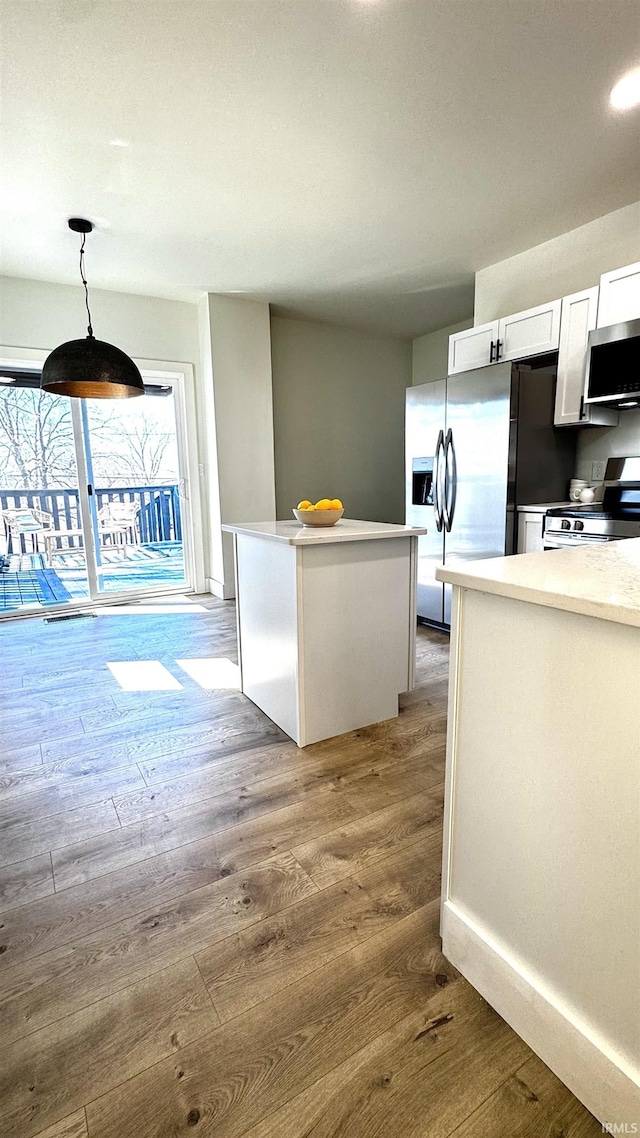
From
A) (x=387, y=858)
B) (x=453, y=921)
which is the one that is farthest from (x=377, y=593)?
(x=453, y=921)

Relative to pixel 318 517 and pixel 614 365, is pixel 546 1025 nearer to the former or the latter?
pixel 318 517

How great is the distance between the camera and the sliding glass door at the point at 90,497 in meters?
4.31

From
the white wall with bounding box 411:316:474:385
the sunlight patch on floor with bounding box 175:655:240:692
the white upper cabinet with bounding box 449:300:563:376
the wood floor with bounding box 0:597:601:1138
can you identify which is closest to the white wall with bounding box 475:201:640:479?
the white upper cabinet with bounding box 449:300:563:376

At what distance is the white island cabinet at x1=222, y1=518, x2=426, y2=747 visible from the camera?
214 centimetres

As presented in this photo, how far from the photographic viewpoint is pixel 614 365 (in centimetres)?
293

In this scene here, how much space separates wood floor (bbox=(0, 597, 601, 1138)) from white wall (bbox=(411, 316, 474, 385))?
15.7 feet

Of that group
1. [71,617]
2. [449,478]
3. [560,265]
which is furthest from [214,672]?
[560,265]

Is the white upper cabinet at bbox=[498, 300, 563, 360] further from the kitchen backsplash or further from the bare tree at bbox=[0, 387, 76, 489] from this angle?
the bare tree at bbox=[0, 387, 76, 489]

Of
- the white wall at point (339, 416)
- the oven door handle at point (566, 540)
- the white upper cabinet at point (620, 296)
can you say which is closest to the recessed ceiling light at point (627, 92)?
the white upper cabinet at point (620, 296)

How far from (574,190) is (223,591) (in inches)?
155

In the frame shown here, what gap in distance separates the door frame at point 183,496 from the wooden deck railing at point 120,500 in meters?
0.09

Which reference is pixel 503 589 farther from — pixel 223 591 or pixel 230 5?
pixel 223 591

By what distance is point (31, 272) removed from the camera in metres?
3.96

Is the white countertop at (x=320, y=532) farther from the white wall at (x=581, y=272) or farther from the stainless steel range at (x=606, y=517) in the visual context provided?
the white wall at (x=581, y=272)
